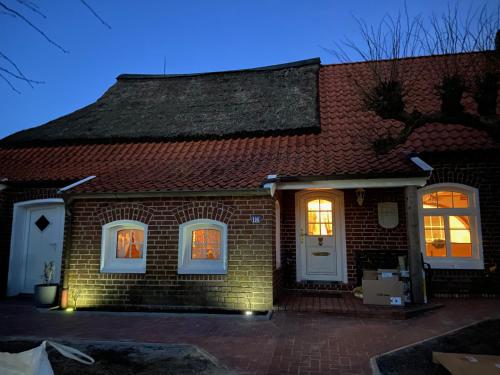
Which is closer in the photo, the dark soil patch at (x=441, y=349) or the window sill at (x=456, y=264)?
the dark soil patch at (x=441, y=349)

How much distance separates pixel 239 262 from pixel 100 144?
20.0ft

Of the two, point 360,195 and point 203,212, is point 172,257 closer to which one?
point 203,212

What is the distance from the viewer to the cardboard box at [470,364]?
3088 mm

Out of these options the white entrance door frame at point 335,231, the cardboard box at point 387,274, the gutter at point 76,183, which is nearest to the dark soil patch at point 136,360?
the gutter at point 76,183

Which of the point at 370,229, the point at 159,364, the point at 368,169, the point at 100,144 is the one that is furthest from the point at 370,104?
the point at 100,144

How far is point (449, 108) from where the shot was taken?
16.8ft

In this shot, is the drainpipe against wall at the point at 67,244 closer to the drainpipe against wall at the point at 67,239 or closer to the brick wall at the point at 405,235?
the drainpipe against wall at the point at 67,239

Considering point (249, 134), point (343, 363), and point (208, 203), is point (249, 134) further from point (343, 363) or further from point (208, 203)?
point (343, 363)

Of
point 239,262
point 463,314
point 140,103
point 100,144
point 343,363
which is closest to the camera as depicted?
point 343,363

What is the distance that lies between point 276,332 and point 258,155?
4345 millimetres

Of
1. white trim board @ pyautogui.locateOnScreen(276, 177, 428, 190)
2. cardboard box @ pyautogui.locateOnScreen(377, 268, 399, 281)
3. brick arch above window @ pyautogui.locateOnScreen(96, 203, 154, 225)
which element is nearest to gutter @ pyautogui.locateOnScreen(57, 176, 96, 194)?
brick arch above window @ pyautogui.locateOnScreen(96, 203, 154, 225)

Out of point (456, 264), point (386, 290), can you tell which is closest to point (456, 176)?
point (456, 264)

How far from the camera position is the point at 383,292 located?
637cm

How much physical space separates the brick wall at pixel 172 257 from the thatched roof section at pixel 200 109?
117 inches
